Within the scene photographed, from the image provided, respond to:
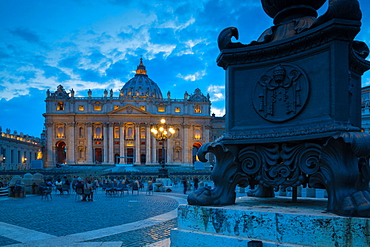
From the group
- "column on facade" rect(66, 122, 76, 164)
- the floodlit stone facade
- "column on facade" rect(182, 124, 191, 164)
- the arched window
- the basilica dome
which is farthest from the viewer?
the basilica dome

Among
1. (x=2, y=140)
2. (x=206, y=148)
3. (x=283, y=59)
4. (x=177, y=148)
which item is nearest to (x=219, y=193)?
(x=206, y=148)

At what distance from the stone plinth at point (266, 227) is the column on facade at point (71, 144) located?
85.1 meters

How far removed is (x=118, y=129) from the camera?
8606 cm

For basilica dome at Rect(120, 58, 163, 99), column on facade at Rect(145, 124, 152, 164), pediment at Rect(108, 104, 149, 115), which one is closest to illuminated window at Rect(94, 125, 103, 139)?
pediment at Rect(108, 104, 149, 115)

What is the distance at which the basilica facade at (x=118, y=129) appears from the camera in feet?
278

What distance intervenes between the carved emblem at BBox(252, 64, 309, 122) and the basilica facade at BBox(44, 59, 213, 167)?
7960 cm

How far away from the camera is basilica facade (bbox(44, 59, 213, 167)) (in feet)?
278

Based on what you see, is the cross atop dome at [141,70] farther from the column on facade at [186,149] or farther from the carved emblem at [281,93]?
the carved emblem at [281,93]

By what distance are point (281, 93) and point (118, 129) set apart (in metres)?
83.8

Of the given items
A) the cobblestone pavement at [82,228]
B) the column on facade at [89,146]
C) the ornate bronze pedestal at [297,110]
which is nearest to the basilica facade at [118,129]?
the column on facade at [89,146]

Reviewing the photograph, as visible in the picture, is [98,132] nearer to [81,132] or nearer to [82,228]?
[81,132]

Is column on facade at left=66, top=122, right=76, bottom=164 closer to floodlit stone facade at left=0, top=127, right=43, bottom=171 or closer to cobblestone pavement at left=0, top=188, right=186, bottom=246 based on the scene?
floodlit stone facade at left=0, top=127, right=43, bottom=171

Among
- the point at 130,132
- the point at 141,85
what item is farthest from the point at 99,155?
the point at 141,85

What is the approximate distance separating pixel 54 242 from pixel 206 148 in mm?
4321
